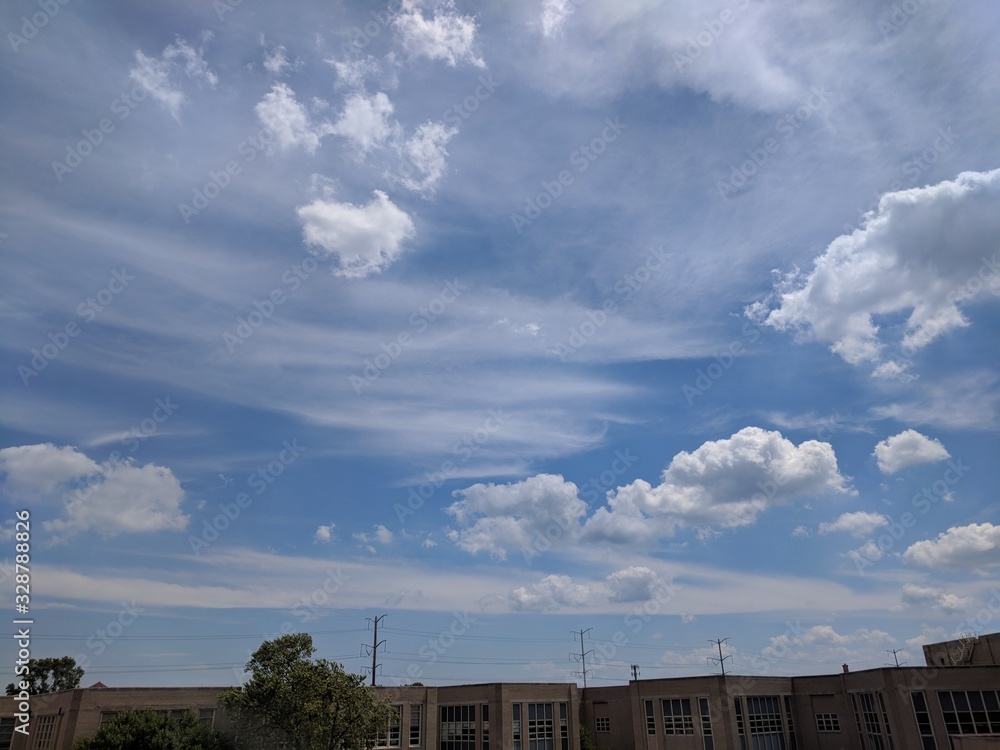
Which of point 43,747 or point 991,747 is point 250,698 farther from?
point 991,747

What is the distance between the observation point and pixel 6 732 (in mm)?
57969

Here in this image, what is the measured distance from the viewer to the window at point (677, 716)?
61.2 meters

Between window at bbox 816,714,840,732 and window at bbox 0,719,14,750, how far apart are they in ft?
241

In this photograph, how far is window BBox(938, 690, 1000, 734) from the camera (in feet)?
155

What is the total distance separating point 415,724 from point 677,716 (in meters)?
25.0

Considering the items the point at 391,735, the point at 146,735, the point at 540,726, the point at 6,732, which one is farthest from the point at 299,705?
the point at 6,732

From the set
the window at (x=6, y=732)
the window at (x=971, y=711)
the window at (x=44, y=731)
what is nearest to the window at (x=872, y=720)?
the window at (x=971, y=711)

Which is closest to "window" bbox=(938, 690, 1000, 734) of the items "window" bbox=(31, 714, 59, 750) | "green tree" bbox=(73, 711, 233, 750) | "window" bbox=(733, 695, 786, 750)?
"window" bbox=(733, 695, 786, 750)

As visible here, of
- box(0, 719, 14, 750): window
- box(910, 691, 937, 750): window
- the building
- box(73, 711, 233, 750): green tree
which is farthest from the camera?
box(0, 719, 14, 750): window

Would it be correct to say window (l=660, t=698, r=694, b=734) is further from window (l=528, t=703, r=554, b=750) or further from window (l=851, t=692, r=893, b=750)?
window (l=851, t=692, r=893, b=750)

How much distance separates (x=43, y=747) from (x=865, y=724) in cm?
6752

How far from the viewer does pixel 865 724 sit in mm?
56000

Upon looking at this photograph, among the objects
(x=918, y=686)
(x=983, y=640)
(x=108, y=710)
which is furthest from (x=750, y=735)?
(x=108, y=710)

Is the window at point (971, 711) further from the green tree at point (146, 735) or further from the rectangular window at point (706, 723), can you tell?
the green tree at point (146, 735)
